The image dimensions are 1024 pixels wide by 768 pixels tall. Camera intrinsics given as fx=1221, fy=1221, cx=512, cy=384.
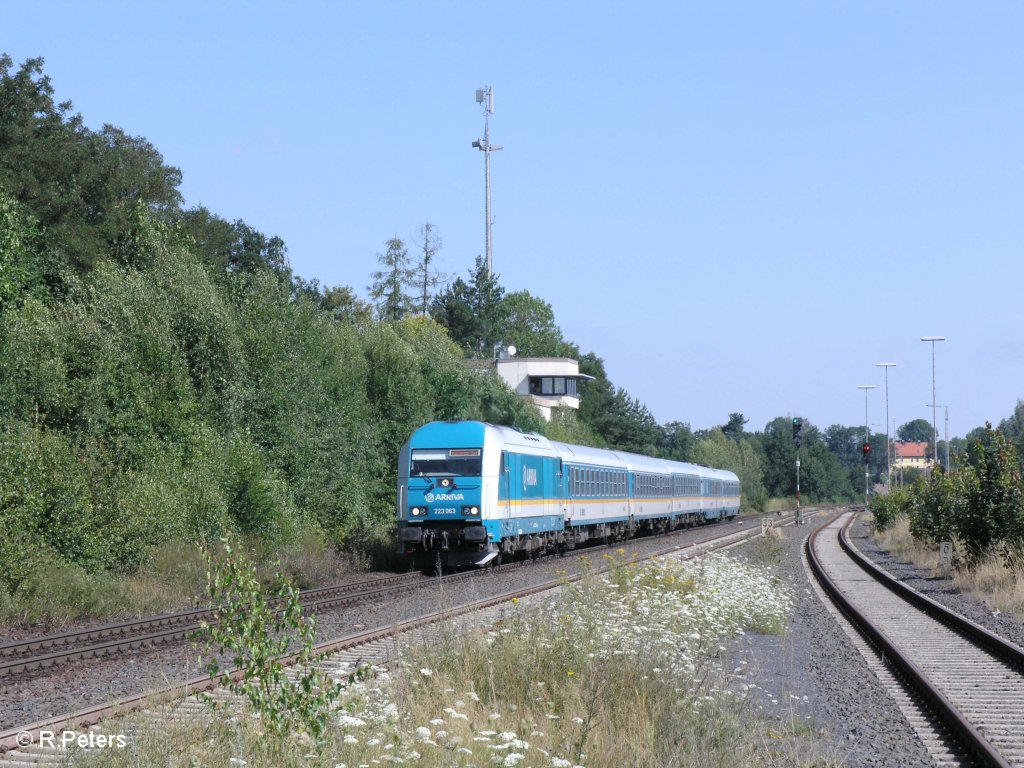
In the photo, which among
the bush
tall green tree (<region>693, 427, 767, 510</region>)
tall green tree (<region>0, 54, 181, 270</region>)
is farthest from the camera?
tall green tree (<region>693, 427, 767, 510</region>)

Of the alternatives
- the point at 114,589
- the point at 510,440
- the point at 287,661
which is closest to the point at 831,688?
the point at 287,661

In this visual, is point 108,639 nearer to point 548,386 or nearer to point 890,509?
point 890,509

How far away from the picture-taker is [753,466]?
A: 12512 cm

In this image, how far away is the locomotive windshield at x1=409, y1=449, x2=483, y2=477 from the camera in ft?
85.9

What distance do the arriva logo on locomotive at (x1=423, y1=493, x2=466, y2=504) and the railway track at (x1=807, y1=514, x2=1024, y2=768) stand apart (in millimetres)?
7788

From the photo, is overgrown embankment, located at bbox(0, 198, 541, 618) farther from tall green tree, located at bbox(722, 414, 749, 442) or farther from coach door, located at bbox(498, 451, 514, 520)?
tall green tree, located at bbox(722, 414, 749, 442)

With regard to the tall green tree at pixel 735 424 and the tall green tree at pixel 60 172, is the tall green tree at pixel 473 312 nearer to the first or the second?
the tall green tree at pixel 60 172

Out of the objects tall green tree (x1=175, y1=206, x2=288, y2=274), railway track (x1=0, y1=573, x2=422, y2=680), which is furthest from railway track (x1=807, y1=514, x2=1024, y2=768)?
tall green tree (x1=175, y1=206, x2=288, y2=274)

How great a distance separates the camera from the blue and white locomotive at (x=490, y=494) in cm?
2609

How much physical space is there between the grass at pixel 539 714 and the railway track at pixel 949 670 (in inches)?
51.5

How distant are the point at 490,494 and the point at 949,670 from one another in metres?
14.1

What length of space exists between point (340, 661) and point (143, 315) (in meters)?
17.8

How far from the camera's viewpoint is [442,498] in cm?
2627

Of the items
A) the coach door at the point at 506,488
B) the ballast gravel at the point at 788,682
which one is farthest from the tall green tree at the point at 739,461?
the ballast gravel at the point at 788,682
